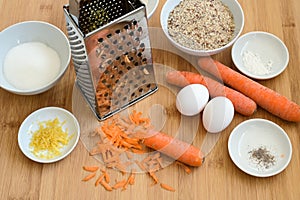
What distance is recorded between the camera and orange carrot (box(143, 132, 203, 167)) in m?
2.11

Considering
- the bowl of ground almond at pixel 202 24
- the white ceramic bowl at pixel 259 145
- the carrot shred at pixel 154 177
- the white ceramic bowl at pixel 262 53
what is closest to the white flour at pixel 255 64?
the white ceramic bowl at pixel 262 53

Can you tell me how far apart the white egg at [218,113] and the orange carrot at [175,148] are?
12 cm

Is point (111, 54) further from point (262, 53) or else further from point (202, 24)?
point (262, 53)

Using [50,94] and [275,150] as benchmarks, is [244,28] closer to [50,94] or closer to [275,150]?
[275,150]

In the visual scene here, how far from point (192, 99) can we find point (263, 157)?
37 centimetres

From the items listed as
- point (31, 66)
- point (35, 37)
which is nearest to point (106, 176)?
point (31, 66)

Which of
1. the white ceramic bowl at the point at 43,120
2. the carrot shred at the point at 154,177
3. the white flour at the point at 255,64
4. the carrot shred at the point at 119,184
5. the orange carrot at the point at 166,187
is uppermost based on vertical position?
the white flour at the point at 255,64

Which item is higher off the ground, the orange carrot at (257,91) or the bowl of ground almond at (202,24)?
the bowl of ground almond at (202,24)

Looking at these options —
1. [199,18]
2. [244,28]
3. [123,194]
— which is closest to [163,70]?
[199,18]

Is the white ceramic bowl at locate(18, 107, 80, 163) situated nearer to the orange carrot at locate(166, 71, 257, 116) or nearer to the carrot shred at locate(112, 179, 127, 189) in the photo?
the carrot shred at locate(112, 179, 127, 189)

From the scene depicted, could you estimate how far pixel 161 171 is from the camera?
2.12 m

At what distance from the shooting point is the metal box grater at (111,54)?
6.56 feet

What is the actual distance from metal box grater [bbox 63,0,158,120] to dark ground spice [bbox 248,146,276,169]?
1.72 ft

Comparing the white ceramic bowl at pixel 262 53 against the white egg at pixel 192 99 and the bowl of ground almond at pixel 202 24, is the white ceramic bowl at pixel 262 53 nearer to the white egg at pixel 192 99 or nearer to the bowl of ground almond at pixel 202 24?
the bowl of ground almond at pixel 202 24
